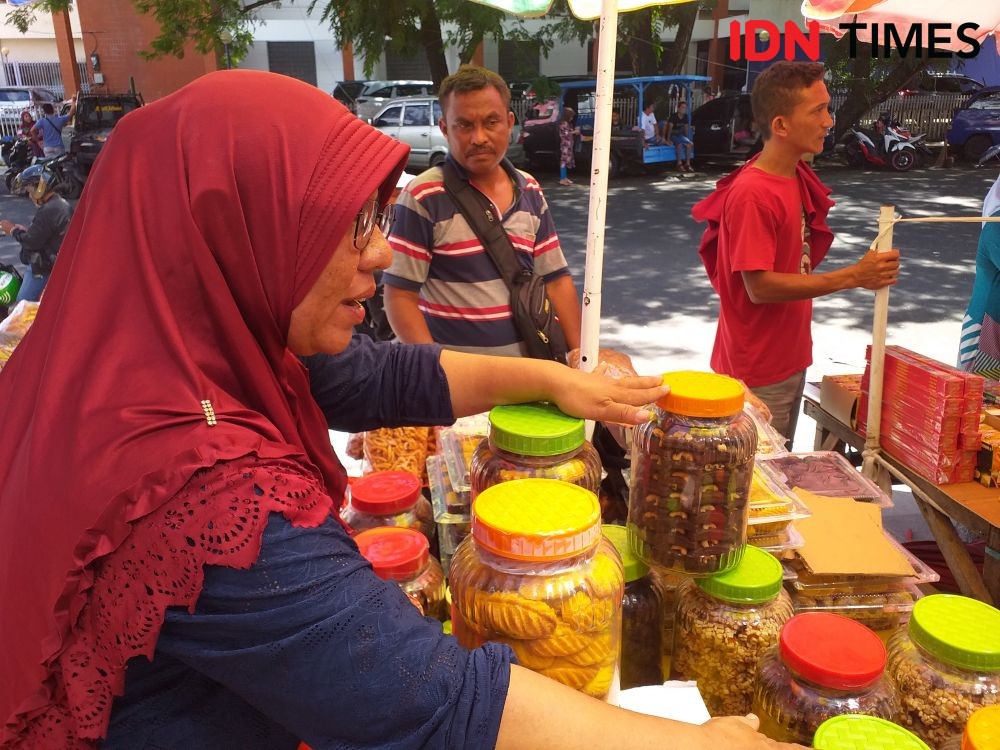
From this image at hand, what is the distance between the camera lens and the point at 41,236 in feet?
20.0

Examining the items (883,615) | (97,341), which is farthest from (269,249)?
(883,615)

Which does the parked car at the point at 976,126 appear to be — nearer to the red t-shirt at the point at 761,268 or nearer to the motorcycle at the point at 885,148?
the motorcycle at the point at 885,148

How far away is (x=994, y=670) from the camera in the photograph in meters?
1.10

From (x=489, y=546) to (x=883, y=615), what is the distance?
910 mm

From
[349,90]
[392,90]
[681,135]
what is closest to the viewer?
[681,135]

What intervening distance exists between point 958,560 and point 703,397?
152 centimetres

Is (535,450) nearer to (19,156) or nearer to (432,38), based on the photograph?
(432,38)

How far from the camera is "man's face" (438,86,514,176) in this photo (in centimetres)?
280

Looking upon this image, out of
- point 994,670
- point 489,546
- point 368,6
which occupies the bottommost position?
point 994,670

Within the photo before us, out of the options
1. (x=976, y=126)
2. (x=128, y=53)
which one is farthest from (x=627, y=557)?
(x=128, y=53)

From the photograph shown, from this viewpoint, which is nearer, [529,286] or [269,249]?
[269,249]

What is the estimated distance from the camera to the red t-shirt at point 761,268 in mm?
2750

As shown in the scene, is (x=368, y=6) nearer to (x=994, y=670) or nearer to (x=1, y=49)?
(x=994, y=670)

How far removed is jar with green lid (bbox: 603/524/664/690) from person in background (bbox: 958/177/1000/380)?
2.44 meters
